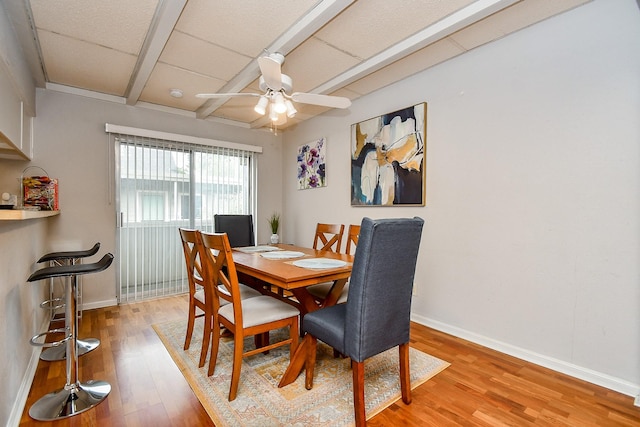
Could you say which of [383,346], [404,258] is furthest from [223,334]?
[404,258]

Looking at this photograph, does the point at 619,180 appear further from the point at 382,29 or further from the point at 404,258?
the point at 382,29

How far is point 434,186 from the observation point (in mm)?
2740

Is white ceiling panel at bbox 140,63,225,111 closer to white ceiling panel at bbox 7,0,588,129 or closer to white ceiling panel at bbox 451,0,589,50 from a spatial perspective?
white ceiling panel at bbox 7,0,588,129

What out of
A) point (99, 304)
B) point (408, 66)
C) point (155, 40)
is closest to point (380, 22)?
point (408, 66)

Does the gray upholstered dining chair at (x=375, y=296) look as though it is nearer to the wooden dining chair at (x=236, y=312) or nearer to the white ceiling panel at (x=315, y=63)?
the wooden dining chair at (x=236, y=312)

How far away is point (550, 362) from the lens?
6.68ft

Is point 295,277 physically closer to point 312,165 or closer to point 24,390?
point 24,390

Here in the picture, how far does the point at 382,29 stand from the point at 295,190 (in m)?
2.73

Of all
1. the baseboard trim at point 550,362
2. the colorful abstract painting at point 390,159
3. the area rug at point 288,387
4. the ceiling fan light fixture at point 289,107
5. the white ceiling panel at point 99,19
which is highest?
the white ceiling panel at point 99,19

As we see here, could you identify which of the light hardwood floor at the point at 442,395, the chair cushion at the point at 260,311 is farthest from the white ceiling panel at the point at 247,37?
the light hardwood floor at the point at 442,395

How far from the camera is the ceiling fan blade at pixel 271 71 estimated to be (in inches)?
72.3

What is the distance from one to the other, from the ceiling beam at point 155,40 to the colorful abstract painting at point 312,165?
208cm

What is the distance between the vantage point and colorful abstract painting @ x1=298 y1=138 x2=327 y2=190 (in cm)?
399

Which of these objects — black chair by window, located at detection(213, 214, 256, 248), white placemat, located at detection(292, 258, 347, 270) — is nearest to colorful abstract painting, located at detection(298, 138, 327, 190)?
black chair by window, located at detection(213, 214, 256, 248)
